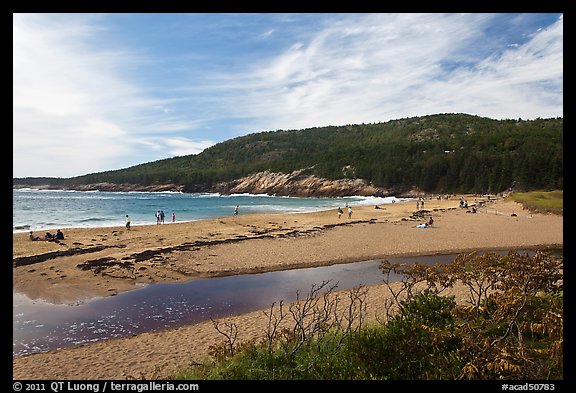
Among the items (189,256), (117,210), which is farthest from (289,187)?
(189,256)

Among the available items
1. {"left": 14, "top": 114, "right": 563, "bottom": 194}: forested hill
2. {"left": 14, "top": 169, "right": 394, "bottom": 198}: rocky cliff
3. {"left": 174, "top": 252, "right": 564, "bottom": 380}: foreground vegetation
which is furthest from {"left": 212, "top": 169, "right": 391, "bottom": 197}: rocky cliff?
{"left": 174, "top": 252, "right": 564, "bottom": 380}: foreground vegetation

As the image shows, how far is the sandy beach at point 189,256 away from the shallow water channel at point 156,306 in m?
0.65

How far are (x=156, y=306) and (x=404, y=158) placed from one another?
96.4 metres

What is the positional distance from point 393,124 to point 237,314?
16693 centimetres

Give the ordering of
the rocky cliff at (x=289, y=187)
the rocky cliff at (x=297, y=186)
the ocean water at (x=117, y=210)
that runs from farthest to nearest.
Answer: the rocky cliff at (x=289, y=187) < the rocky cliff at (x=297, y=186) < the ocean water at (x=117, y=210)

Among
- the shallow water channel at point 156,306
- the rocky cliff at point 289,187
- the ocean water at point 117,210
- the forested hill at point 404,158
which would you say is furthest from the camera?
the rocky cliff at point 289,187

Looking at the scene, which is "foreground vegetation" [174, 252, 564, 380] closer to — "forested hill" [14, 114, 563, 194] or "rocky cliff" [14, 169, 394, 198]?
"forested hill" [14, 114, 563, 194]

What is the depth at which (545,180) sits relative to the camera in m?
68.1

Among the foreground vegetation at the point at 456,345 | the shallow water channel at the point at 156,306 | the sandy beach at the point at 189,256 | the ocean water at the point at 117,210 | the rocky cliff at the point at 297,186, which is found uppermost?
the rocky cliff at the point at 297,186

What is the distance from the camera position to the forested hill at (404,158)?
254 ft

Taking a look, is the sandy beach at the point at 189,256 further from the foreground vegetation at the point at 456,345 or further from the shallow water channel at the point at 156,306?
the foreground vegetation at the point at 456,345

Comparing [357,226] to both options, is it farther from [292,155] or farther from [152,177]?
[152,177]

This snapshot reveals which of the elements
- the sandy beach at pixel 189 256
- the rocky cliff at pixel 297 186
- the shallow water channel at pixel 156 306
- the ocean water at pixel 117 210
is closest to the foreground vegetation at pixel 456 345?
the sandy beach at pixel 189 256

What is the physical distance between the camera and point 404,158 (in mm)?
98875
